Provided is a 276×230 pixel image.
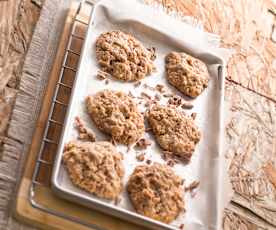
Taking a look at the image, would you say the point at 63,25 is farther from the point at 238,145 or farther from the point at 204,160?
the point at 238,145

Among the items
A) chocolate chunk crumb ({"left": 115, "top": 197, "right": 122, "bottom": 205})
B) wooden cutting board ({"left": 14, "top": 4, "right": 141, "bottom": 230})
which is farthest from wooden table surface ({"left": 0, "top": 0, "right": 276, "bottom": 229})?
chocolate chunk crumb ({"left": 115, "top": 197, "right": 122, "bottom": 205})

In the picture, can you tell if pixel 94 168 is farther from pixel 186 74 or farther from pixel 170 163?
pixel 186 74

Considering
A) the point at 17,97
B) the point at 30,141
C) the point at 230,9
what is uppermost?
the point at 230,9

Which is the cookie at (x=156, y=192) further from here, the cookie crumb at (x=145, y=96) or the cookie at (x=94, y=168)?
the cookie crumb at (x=145, y=96)

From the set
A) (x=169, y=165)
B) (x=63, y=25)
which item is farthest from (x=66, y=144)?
(x=63, y=25)

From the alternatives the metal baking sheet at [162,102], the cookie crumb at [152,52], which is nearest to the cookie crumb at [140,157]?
the metal baking sheet at [162,102]

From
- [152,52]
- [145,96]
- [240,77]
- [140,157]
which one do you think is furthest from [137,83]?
[240,77]
